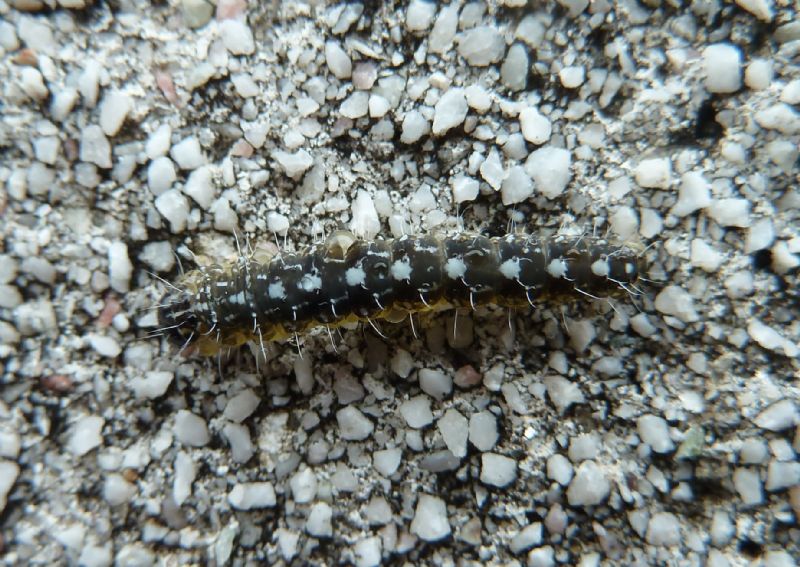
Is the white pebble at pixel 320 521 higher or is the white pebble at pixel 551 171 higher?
the white pebble at pixel 551 171

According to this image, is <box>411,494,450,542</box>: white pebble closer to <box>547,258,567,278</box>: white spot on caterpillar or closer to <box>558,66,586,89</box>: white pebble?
<box>547,258,567,278</box>: white spot on caterpillar

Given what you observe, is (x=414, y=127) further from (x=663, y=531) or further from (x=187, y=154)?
(x=663, y=531)

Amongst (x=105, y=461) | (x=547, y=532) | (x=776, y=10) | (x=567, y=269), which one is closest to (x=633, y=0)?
(x=776, y=10)

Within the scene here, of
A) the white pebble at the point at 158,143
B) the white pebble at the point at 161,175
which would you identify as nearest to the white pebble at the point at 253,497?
the white pebble at the point at 161,175

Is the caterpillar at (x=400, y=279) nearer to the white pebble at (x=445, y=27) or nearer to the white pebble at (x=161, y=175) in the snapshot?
the white pebble at (x=161, y=175)

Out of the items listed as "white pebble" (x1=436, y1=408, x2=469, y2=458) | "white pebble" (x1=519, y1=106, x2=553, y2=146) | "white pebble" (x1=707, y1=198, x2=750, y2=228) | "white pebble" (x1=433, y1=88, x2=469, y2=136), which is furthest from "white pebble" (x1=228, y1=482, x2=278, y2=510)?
"white pebble" (x1=707, y1=198, x2=750, y2=228)

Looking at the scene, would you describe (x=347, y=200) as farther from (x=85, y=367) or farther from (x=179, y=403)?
(x=85, y=367)
